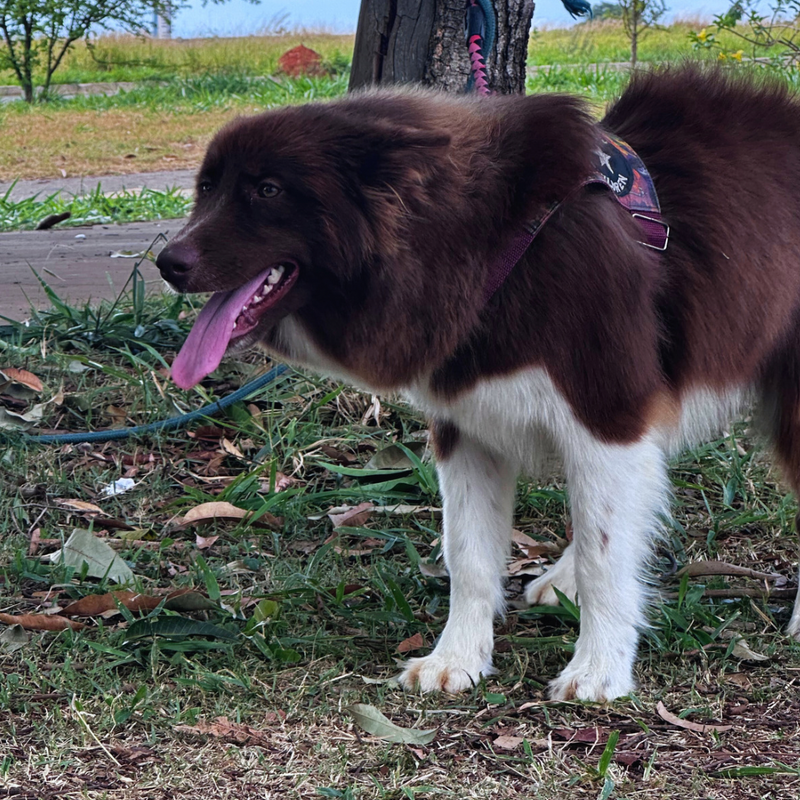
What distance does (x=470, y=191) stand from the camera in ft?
7.85

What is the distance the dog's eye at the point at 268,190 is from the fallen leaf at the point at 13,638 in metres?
1.34

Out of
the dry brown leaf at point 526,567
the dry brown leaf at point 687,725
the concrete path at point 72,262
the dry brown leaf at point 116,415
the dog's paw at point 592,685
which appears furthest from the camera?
the concrete path at point 72,262

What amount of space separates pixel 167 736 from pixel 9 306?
10.1 ft

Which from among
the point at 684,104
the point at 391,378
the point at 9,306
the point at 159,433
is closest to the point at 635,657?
the point at 391,378

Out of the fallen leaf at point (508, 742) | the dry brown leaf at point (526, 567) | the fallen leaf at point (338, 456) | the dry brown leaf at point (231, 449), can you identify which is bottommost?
the dry brown leaf at point (526, 567)

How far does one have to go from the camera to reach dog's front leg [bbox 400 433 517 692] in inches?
109

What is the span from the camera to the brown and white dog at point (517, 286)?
92.4 inches

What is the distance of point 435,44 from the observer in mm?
3930

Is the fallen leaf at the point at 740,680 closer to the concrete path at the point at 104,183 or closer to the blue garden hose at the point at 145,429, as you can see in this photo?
the blue garden hose at the point at 145,429

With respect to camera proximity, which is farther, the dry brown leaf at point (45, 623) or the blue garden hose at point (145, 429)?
the blue garden hose at point (145, 429)

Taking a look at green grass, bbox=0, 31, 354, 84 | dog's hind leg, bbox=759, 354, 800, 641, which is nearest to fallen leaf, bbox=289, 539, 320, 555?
dog's hind leg, bbox=759, 354, 800, 641

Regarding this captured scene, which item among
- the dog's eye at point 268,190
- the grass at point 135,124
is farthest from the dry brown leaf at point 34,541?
the grass at point 135,124

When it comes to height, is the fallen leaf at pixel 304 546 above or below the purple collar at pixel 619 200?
below

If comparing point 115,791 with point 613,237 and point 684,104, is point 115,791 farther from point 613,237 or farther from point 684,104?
point 684,104
